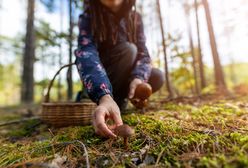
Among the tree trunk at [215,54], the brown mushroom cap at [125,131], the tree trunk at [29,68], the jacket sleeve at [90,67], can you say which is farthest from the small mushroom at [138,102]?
the tree trunk at [29,68]

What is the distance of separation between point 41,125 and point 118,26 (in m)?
1.35

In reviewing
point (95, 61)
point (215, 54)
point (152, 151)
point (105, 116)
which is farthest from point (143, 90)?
point (215, 54)

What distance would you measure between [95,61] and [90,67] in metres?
0.07

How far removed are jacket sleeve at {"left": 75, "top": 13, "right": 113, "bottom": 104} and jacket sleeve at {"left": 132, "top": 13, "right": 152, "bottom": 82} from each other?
51cm

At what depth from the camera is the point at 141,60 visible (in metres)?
2.16

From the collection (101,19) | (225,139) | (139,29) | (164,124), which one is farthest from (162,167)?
(139,29)

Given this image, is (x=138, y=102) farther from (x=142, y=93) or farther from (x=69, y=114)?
(x=69, y=114)

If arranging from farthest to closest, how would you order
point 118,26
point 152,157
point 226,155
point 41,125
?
point 41,125 < point 118,26 < point 152,157 < point 226,155

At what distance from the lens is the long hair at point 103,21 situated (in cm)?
191

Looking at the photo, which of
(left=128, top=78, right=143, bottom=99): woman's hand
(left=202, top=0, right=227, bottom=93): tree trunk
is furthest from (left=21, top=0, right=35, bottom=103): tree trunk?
(left=128, top=78, right=143, bottom=99): woman's hand

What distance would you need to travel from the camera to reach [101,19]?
75.9 inches

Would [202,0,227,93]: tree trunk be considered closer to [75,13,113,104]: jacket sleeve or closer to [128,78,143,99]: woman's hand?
[128,78,143,99]: woman's hand

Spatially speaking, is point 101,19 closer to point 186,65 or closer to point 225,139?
point 225,139

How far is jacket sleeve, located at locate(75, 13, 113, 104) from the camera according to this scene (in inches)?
51.1
